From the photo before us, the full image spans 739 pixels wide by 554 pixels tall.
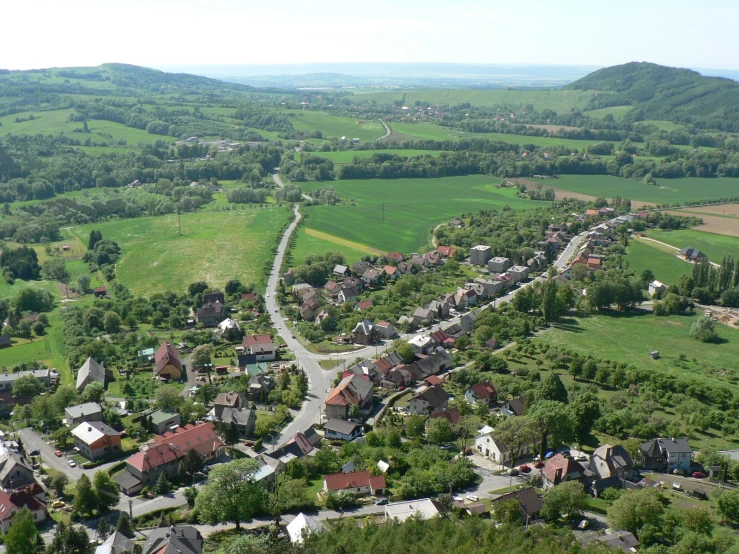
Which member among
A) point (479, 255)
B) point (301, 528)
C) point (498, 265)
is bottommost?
point (498, 265)

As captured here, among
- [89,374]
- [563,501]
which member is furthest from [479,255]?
[563,501]

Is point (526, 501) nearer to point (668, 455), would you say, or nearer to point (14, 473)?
point (668, 455)

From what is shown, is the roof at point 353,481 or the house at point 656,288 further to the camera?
the house at point 656,288

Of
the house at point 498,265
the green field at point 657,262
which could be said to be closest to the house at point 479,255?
the house at point 498,265

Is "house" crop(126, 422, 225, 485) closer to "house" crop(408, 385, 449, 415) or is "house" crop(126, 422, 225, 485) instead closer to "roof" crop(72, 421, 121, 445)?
"roof" crop(72, 421, 121, 445)

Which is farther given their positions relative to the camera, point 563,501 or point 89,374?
point 89,374

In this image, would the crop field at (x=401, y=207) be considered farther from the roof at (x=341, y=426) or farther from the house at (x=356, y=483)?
the house at (x=356, y=483)
